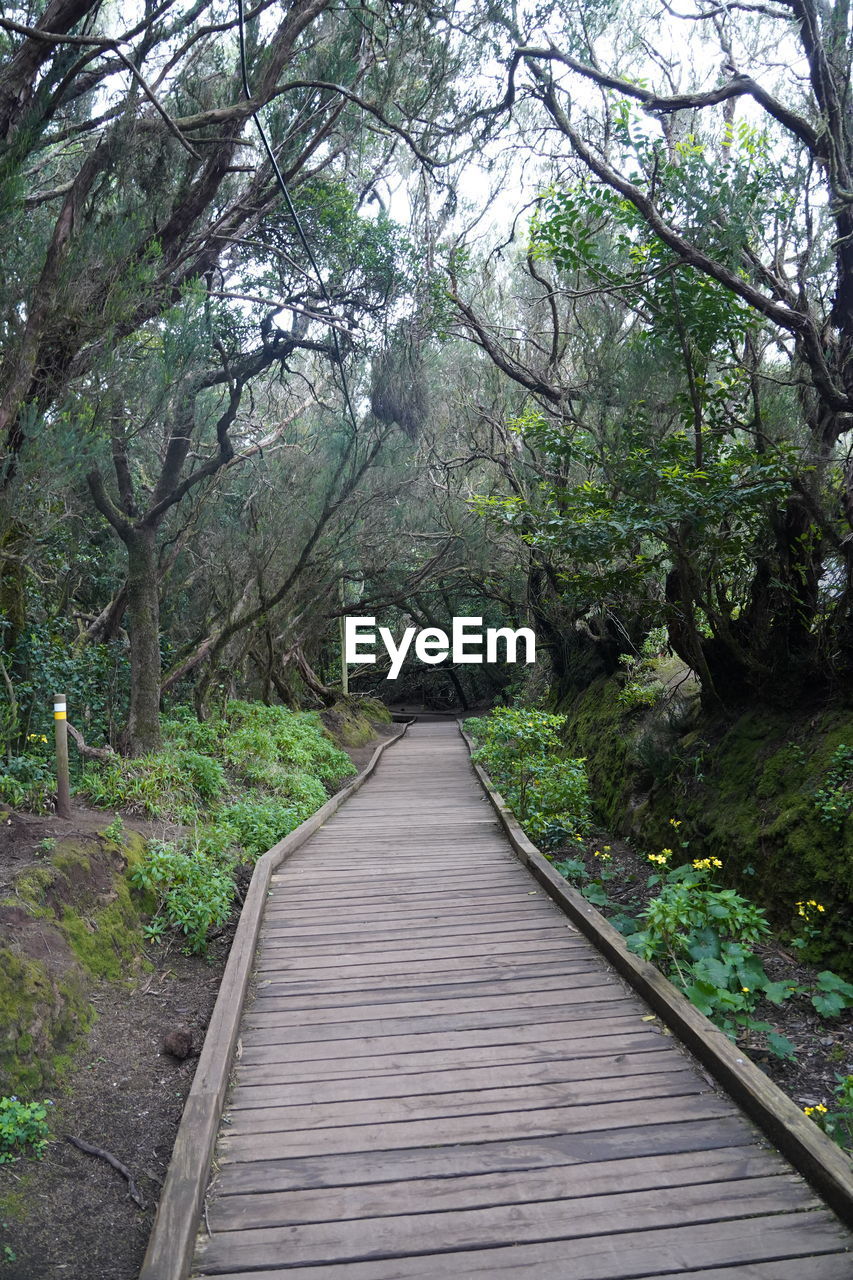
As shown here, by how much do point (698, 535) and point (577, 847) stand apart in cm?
334

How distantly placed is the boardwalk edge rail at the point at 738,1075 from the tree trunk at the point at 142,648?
508cm

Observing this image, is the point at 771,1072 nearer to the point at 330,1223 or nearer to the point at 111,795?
the point at 330,1223

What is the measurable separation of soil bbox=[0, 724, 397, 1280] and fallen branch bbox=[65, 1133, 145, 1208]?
17mm

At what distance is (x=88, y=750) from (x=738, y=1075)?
617 centimetres

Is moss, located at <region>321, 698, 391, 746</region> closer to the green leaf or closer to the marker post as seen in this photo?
the marker post

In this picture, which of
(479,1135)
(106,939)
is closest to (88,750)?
(106,939)

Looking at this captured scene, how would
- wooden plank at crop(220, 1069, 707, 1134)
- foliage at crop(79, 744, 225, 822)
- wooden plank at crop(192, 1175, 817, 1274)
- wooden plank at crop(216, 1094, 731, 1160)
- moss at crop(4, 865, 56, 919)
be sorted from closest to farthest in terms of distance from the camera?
wooden plank at crop(192, 1175, 817, 1274) < wooden plank at crop(216, 1094, 731, 1160) < wooden plank at crop(220, 1069, 707, 1134) < moss at crop(4, 865, 56, 919) < foliage at crop(79, 744, 225, 822)

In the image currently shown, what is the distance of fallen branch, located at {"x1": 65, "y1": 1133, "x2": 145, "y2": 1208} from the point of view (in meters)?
2.92

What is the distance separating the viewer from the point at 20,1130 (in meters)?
2.99

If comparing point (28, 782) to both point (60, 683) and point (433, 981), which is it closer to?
point (60, 683)

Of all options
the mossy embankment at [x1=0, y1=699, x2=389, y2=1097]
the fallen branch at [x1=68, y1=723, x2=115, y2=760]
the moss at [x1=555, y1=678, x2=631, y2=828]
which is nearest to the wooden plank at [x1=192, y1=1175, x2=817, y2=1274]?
the mossy embankment at [x1=0, y1=699, x2=389, y2=1097]

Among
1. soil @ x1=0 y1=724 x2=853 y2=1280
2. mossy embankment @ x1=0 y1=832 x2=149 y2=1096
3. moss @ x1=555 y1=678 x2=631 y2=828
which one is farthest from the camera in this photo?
moss @ x1=555 y1=678 x2=631 y2=828

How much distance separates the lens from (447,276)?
37.6 ft

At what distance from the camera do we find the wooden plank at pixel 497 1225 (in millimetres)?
2502
